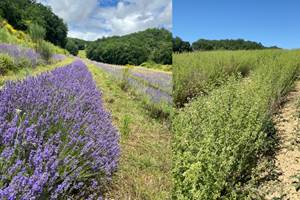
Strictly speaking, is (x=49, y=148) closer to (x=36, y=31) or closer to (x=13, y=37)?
(x=36, y=31)

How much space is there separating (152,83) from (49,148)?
4326mm

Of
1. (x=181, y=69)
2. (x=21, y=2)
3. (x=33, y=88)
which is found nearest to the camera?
(x=33, y=88)

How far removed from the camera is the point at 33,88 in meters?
2.35

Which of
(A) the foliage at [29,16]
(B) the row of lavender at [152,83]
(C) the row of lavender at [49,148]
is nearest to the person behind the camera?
(C) the row of lavender at [49,148]

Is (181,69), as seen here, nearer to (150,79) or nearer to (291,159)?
(150,79)

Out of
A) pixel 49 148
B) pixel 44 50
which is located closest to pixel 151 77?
pixel 44 50

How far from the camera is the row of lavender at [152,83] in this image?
4.20 m

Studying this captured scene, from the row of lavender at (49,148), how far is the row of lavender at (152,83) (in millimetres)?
1513

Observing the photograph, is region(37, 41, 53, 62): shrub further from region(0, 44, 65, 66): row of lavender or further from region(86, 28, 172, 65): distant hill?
region(86, 28, 172, 65): distant hill

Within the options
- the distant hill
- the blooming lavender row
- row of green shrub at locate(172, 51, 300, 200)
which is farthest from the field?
the blooming lavender row

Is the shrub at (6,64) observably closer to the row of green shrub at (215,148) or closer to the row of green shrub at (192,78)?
the row of green shrub at (215,148)

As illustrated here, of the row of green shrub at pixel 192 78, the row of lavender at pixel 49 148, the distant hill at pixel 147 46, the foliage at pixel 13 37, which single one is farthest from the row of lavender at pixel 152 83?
the row of lavender at pixel 49 148

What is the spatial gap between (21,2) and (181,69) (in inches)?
133

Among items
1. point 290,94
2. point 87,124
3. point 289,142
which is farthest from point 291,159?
point 290,94
